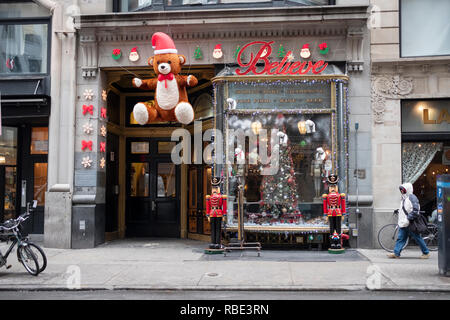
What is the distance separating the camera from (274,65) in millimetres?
12500

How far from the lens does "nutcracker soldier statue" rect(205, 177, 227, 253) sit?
11570 mm

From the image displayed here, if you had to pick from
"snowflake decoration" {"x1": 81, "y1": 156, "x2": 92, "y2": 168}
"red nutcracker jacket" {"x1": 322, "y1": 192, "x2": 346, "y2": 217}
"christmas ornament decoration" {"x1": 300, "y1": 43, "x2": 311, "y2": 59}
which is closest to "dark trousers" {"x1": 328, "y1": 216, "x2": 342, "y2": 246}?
"red nutcracker jacket" {"x1": 322, "y1": 192, "x2": 346, "y2": 217}

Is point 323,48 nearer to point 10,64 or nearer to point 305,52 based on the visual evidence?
point 305,52

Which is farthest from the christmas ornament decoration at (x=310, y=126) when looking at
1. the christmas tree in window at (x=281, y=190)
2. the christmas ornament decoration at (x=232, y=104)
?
the christmas ornament decoration at (x=232, y=104)

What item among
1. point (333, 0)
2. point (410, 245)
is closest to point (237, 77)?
point (333, 0)

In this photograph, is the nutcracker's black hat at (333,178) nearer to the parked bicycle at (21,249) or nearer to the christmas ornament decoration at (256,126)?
the christmas ornament decoration at (256,126)

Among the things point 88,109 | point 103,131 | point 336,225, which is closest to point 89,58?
point 88,109

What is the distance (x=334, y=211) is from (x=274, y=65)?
4146mm

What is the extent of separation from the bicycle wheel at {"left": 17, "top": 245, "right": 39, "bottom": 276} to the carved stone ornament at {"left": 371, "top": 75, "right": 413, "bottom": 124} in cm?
905

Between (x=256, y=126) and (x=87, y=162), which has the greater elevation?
(x=256, y=126)

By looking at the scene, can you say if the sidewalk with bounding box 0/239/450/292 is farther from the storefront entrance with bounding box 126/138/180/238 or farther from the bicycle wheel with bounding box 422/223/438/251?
the storefront entrance with bounding box 126/138/180/238

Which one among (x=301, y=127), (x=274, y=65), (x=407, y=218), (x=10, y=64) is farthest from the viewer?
(x=10, y=64)
